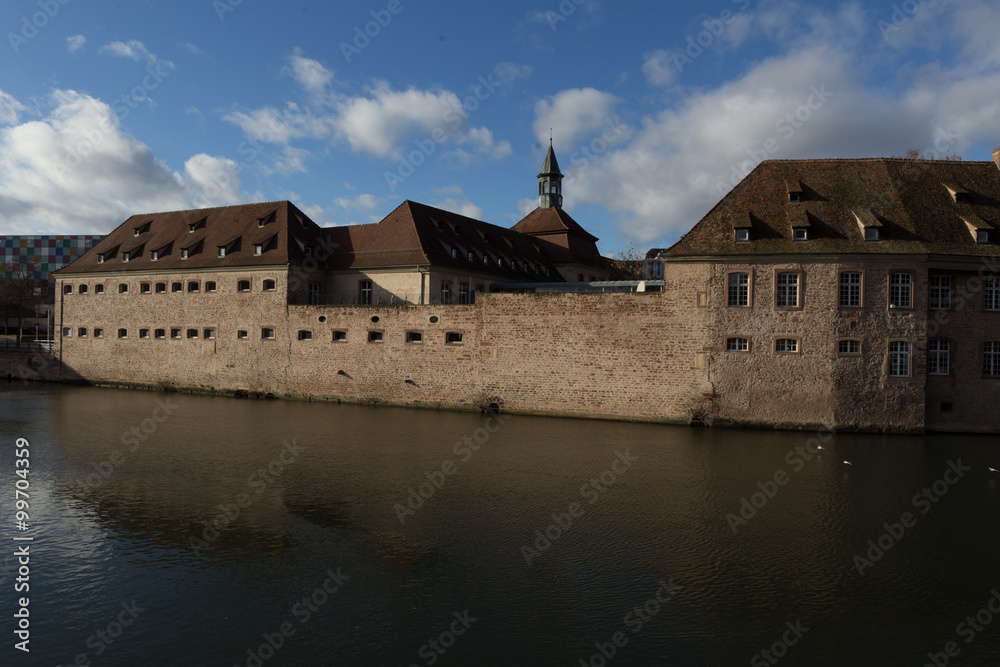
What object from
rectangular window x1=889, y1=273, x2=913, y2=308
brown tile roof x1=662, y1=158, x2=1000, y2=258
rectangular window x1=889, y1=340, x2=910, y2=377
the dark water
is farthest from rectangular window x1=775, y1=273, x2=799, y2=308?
the dark water

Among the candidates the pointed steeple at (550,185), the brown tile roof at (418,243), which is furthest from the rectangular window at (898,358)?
the pointed steeple at (550,185)

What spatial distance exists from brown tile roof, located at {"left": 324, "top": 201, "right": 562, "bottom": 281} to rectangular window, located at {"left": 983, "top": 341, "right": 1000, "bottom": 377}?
21.6 m

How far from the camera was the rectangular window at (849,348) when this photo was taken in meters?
21.4

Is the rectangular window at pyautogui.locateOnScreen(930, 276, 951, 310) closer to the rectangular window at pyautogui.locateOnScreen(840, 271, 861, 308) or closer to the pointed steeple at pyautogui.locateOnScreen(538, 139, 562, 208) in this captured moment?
the rectangular window at pyautogui.locateOnScreen(840, 271, 861, 308)

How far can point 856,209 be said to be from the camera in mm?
22297

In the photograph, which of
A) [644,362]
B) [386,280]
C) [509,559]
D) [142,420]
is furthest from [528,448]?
[386,280]

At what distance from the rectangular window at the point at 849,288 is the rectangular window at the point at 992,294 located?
4.16 metres

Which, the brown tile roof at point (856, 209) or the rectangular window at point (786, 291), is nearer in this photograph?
the brown tile roof at point (856, 209)

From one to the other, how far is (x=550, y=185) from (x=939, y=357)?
34428mm

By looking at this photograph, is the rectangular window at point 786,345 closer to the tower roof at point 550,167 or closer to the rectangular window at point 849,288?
the rectangular window at point 849,288

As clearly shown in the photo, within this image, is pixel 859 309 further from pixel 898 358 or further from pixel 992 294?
pixel 992 294

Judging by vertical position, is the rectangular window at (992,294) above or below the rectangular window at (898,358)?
above

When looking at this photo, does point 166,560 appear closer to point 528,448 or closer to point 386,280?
point 528,448

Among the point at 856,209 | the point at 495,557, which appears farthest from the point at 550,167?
the point at 495,557
